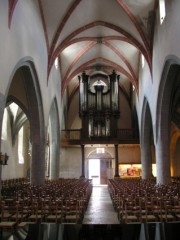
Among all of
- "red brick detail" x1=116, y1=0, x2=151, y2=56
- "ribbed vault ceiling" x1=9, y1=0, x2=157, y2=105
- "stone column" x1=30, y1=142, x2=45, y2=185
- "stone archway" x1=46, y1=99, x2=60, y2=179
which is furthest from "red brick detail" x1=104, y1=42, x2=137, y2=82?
"stone column" x1=30, y1=142, x2=45, y2=185

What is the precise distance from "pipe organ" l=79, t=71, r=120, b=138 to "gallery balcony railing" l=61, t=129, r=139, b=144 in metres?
0.32

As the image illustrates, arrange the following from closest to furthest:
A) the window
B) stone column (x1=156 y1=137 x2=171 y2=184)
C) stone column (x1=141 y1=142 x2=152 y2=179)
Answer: the window, stone column (x1=156 y1=137 x2=171 y2=184), stone column (x1=141 y1=142 x2=152 y2=179)

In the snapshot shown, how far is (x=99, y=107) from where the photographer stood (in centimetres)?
2814

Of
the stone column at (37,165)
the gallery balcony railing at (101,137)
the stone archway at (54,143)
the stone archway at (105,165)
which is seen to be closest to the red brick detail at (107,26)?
the stone column at (37,165)

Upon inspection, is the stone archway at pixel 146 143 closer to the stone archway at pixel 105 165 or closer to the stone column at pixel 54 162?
the stone archway at pixel 105 165

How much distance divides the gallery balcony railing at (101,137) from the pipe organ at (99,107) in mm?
321

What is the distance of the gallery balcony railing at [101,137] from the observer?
2759cm

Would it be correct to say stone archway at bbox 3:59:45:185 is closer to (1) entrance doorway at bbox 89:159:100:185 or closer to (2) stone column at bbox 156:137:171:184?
(2) stone column at bbox 156:137:171:184

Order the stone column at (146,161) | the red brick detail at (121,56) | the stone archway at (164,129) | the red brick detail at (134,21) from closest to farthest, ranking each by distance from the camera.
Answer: the red brick detail at (134,21), the stone archway at (164,129), the red brick detail at (121,56), the stone column at (146,161)

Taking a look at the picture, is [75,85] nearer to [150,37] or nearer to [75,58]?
[75,58]

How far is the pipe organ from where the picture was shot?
90.5ft

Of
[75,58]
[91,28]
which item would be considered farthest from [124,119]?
[91,28]

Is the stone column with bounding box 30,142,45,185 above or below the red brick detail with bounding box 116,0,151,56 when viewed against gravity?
below

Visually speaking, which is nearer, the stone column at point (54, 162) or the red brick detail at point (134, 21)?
the red brick detail at point (134, 21)
